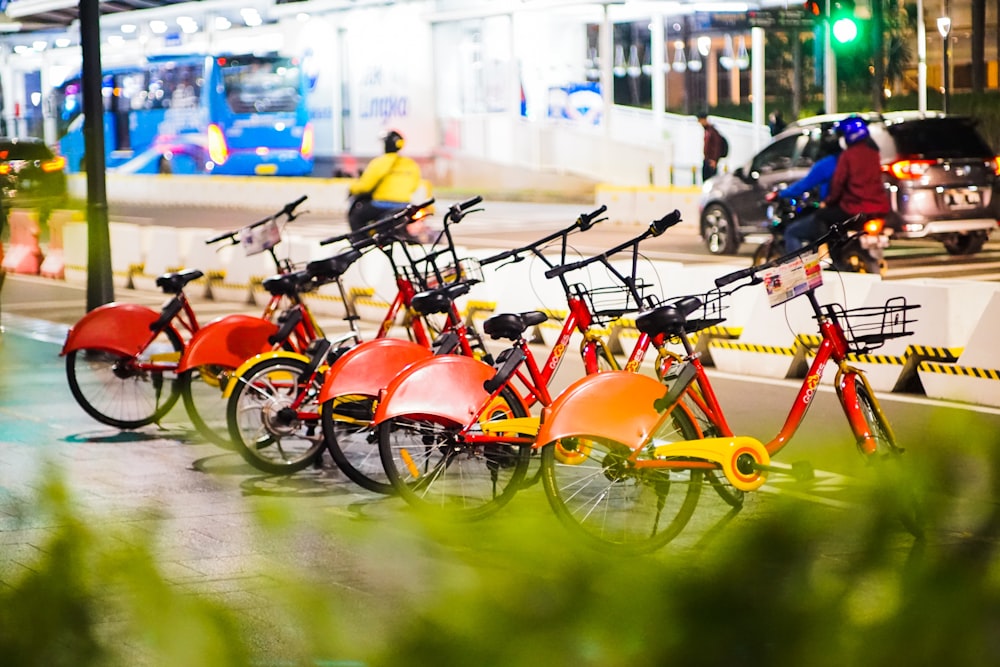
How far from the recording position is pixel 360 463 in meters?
8.38

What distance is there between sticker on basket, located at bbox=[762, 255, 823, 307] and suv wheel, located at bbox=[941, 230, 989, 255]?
535 inches

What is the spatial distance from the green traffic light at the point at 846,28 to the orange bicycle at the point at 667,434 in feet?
45.9

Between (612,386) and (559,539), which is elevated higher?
(559,539)

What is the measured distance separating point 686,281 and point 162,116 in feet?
106

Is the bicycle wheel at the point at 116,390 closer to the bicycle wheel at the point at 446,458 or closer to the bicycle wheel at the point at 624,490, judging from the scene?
the bicycle wheel at the point at 446,458

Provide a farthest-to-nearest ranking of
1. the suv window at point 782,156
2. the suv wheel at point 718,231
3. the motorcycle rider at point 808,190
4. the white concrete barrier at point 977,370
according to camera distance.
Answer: the suv wheel at point 718,231 < the suv window at point 782,156 < the motorcycle rider at point 808,190 < the white concrete barrier at point 977,370

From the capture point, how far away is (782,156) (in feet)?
65.7

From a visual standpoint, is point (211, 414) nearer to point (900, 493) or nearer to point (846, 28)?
point (900, 493)

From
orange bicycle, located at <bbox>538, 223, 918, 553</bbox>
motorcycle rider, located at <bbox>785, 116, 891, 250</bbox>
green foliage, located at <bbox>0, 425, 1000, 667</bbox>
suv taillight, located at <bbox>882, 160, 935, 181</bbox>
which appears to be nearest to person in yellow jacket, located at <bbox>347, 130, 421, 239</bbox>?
motorcycle rider, located at <bbox>785, 116, 891, 250</bbox>

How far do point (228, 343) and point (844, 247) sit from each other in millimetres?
7300

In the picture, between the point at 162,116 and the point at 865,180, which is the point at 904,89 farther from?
the point at 865,180

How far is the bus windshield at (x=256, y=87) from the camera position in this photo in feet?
135

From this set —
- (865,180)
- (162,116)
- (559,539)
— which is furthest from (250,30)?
(559,539)

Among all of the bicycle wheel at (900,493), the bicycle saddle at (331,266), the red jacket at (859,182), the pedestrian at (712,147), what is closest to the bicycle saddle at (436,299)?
the bicycle saddle at (331,266)
